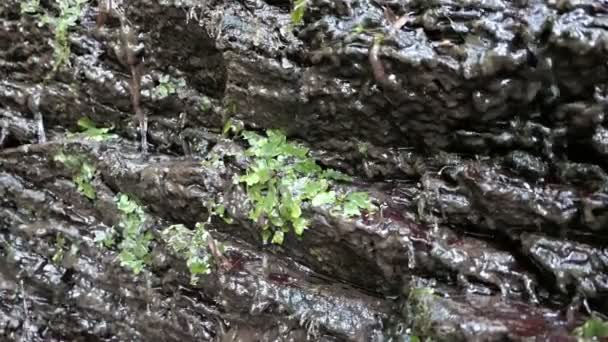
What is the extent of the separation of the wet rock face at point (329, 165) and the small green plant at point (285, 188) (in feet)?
0.25

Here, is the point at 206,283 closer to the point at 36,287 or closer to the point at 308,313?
the point at 308,313

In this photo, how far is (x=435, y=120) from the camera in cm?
293

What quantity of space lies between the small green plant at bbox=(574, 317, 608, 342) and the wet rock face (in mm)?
106

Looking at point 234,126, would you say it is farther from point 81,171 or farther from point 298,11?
point 81,171

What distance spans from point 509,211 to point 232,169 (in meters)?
1.57

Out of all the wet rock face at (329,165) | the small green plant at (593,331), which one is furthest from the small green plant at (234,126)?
the small green plant at (593,331)

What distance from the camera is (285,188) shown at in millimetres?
3215

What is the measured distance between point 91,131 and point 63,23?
2.52 feet

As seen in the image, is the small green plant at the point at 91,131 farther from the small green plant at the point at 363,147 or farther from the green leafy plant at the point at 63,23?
the small green plant at the point at 363,147

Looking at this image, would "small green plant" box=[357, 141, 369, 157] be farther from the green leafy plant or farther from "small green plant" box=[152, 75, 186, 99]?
the green leafy plant

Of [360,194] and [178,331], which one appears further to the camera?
[178,331]

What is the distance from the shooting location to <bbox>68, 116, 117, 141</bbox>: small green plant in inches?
157

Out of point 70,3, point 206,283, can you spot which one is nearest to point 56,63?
point 70,3

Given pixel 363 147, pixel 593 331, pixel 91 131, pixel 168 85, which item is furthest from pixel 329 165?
pixel 91 131
